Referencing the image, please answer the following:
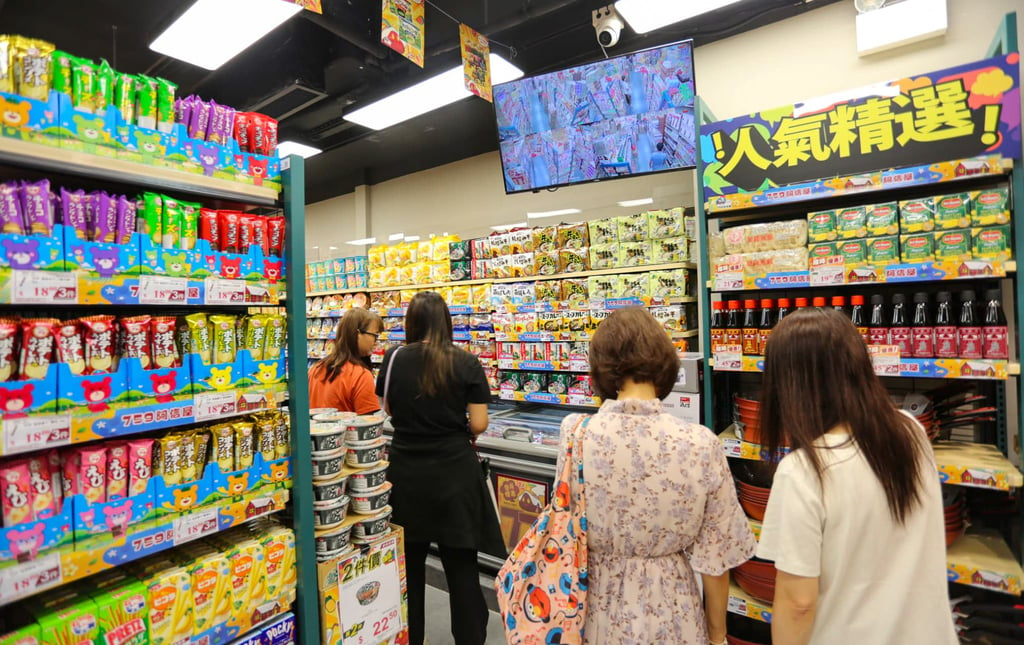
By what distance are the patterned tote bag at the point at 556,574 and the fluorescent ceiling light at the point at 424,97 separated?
3182mm

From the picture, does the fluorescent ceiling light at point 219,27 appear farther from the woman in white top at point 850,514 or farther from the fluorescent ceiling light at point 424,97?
the woman in white top at point 850,514

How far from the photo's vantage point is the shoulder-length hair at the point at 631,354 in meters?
1.53

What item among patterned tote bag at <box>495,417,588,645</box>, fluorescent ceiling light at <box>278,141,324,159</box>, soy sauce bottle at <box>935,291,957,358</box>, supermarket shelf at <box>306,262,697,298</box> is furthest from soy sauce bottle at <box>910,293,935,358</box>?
fluorescent ceiling light at <box>278,141,324,159</box>

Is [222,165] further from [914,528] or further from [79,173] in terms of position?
Answer: [914,528]

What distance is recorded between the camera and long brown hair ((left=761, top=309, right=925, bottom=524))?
1.25 m

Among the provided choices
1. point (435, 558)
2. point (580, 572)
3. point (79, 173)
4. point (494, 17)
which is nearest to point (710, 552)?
point (580, 572)

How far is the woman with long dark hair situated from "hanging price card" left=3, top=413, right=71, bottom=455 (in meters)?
1.26

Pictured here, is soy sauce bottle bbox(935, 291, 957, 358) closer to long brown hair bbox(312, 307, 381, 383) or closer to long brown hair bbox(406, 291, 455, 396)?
long brown hair bbox(406, 291, 455, 396)

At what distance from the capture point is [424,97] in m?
4.21

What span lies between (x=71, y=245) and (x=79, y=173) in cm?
22

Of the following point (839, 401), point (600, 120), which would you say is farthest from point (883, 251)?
point (600, 120)

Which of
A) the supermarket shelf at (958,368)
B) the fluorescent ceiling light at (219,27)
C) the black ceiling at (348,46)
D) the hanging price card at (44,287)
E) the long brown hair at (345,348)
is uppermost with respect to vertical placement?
the black ceiling at (348,46)

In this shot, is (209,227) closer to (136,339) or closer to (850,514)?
(136,339)

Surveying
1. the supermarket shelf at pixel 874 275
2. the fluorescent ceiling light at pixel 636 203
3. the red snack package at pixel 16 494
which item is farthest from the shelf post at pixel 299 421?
the fluorescent ceiling light at pixel 636 203
